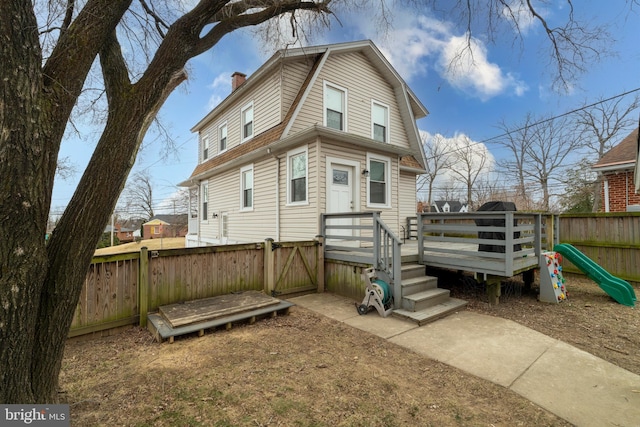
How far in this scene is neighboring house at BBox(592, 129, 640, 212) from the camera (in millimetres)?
9656

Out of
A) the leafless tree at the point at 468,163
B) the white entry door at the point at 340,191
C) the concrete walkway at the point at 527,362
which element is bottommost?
the concrete walkway at the point at 527,362

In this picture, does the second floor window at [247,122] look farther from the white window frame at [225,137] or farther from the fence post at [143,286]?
the fence post at [143,286]

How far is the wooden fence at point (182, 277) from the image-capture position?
4145 mm

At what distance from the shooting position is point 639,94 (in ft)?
43.1

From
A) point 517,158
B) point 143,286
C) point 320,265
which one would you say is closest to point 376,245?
point 320,265

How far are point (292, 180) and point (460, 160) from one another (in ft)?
75.9

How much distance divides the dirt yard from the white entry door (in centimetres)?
338

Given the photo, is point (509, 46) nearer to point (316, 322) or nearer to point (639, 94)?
point (316, 322)

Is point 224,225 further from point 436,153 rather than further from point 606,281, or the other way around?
point 436,153

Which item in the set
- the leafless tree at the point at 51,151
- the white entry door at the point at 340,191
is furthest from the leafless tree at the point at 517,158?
the leafless tree at the point at 51,151

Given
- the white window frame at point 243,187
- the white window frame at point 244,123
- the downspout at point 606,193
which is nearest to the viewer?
the white window frame at point 243,187

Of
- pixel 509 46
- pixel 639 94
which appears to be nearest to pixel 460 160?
pixel 639 94

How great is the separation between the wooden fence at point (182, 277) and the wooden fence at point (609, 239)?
6.72m

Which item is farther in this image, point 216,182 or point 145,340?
point 216,182
